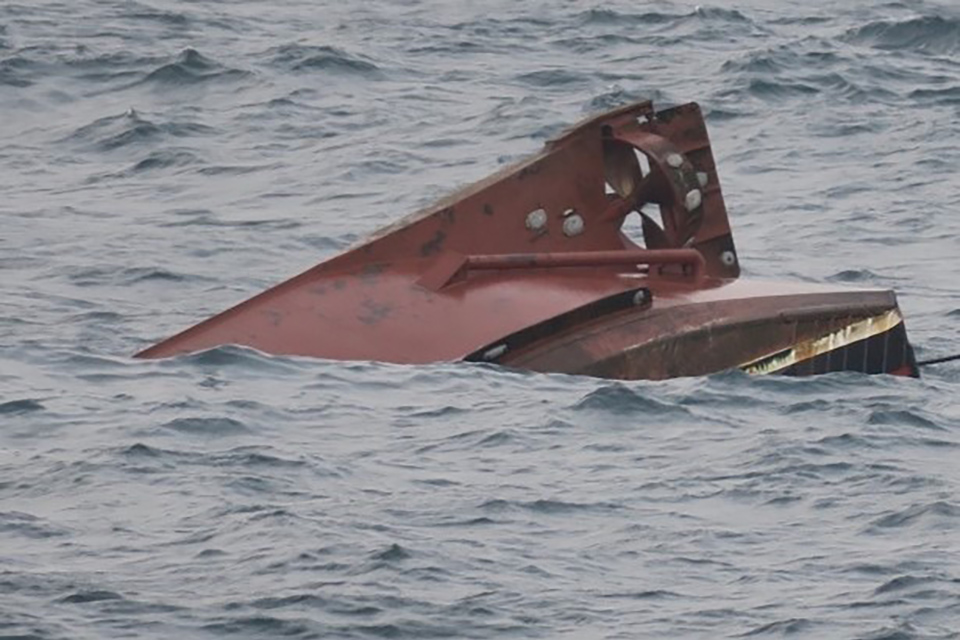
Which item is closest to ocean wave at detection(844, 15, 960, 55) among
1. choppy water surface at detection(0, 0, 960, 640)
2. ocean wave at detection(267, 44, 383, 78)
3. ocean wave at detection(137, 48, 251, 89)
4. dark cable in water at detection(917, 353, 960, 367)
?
choppy water surface at detection(0, 0, 960, 640)

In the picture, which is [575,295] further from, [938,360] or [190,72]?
[190,72]

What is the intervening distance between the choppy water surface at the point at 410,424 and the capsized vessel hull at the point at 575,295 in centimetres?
27

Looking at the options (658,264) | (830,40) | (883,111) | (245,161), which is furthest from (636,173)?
(830,40)

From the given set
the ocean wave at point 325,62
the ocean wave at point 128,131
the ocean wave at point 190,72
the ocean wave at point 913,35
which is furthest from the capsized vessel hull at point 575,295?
the ocean wave at point 913,35

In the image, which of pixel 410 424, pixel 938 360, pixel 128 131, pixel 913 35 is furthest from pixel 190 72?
pixel 410 424

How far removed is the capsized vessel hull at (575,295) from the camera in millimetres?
16281

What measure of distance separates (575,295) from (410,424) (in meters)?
1.70

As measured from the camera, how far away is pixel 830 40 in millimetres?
30562

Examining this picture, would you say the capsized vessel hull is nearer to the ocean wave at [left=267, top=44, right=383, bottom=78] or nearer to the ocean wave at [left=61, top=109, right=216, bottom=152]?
the ocean wave at [left=61, top=109, right=216, bottom=152]

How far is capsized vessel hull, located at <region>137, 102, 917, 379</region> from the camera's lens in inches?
641

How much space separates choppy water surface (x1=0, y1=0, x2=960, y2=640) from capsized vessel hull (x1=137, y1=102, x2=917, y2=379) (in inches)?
10.4

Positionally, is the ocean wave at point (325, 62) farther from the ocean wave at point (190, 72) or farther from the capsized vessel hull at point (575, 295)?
the capsized vessel hull at point (575, 295)

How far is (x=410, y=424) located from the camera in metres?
15.2

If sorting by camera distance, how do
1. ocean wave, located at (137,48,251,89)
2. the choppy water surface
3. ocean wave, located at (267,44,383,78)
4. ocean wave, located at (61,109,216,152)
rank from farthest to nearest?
ocean wave, located at (267,44,383,78) < ocean wave, located at (137,48,251,89) < ocean wave, located at (61,109,216,152) < the choppy water surface
